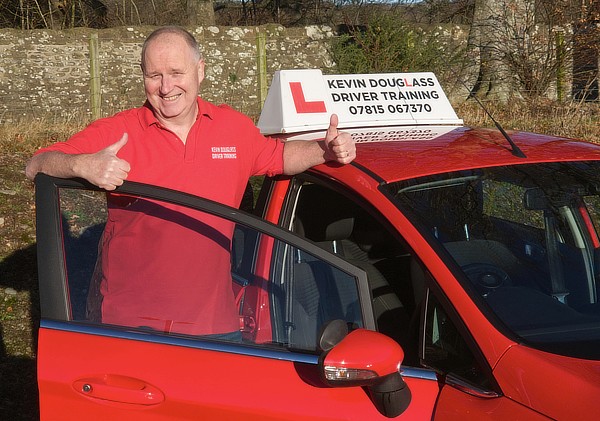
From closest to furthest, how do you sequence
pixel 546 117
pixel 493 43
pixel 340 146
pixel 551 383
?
pixel 551 383 < pixel 340 146 < pixel 546 117 < pixel 493 43

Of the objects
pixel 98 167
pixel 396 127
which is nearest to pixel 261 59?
pixel 396 127

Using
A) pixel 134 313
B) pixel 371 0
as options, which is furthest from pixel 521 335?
pixel 371 0

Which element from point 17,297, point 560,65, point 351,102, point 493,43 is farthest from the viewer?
point 493,43

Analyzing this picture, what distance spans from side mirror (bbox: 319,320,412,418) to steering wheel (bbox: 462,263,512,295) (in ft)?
1.28

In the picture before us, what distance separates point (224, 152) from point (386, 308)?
32.7 inches

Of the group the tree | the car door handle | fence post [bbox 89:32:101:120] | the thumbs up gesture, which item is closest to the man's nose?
the thumbs up gesture

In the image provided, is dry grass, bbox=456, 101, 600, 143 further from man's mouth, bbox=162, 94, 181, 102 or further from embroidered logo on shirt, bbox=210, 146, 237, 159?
man's mouth, bbox=162, 94, 181, 102

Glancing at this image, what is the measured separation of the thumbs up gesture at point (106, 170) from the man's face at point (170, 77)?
0.57 metres

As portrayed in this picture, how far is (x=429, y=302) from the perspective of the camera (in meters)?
2.66

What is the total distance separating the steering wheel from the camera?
264 cm

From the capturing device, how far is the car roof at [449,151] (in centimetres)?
299

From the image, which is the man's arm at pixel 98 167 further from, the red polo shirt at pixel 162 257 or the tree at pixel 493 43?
the tree at pixel 493 43

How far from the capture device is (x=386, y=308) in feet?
10.9

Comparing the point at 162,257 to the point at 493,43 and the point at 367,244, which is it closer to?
the point at 367,244
